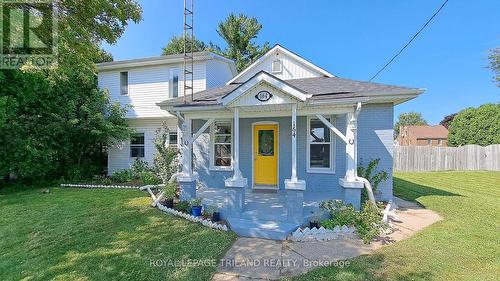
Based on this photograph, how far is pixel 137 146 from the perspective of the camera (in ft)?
45.5

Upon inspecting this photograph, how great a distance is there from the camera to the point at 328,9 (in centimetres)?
1359

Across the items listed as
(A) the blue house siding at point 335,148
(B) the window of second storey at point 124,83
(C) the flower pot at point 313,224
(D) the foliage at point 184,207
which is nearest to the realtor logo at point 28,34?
(D) the foliage at point 184,207

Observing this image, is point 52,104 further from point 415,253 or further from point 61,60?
point 415,253

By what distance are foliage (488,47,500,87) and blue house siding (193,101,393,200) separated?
24405 millimetres

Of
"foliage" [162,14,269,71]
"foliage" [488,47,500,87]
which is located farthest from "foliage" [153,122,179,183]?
"foliage" [488,47,500,87]

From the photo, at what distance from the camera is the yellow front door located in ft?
29.0

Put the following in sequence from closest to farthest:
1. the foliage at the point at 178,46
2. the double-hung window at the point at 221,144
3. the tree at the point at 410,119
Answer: the double-hung window at the point at 221,144 → the foliage at the point at 178,46 → the tree at the point at 410,119

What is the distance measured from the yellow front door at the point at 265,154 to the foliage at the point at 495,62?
26.5 meters

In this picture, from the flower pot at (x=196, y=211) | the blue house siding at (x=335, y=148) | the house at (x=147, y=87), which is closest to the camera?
the flower pot at (x=196, y=211)

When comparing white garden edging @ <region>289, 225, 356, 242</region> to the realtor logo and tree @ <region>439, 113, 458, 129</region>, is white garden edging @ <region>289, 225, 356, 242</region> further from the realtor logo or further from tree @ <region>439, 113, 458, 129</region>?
tree @ <region>439, 113, 458, 129</region>

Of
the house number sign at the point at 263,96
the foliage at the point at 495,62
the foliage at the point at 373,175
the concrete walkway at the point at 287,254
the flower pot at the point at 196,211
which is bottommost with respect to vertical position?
the concrete walkway at the point at 287,254

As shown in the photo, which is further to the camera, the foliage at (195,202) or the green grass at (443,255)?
the foliage at (195,202)

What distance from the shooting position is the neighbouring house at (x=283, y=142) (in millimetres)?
5914

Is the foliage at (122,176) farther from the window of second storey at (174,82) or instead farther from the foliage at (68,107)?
the window of second storey at (174,82)
